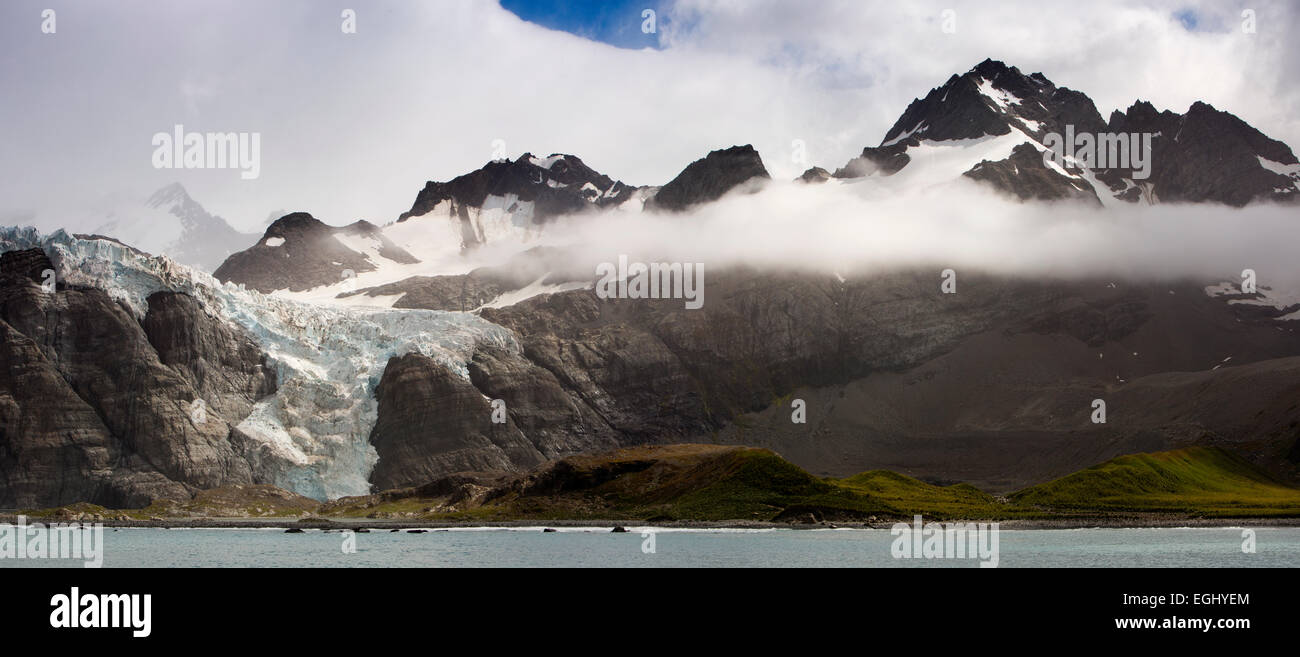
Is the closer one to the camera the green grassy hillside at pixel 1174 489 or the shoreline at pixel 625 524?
the shoreline at pixel 625 524

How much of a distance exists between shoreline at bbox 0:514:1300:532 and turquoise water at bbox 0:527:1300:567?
5093 mm

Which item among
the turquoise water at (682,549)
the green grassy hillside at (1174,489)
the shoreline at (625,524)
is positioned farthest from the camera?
the green grassy hillside at (1174,489)

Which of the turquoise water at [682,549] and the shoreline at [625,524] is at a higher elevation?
the turquoise water at [682,549]

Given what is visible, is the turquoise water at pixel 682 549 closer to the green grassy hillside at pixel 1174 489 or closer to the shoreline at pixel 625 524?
the shoreline at pixel 625 524

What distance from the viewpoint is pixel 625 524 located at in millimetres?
158250

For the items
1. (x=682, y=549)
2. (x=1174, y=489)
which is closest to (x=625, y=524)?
(x=682, y=549)

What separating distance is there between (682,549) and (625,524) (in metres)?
58.6

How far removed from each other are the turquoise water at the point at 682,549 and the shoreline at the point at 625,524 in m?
5.09

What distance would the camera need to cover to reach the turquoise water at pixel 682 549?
8362cm

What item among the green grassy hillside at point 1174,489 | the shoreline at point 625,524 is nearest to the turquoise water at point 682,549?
the shoreline at point 625,524

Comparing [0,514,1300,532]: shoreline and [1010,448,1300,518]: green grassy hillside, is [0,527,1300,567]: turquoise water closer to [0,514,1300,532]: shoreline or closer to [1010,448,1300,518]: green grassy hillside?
[0,514,1300,532]: shoreline
